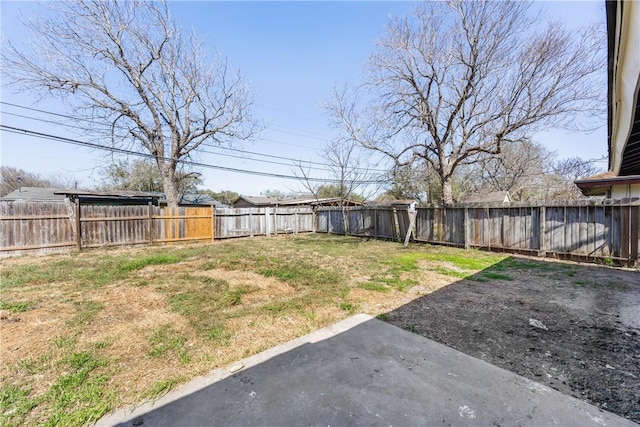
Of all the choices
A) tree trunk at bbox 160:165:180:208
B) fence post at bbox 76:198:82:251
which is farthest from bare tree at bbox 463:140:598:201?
fence post at bbox 76:198:82:251

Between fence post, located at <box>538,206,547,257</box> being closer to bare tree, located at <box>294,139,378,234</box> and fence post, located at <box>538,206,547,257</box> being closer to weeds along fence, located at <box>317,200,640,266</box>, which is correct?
weeds along fence, located at <box>317,200,640,266</box>

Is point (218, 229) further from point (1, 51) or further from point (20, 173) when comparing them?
point (20, 173)

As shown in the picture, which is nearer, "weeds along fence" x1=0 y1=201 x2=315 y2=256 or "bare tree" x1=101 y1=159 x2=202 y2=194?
"weeds along fence" x1=0 y1=201 x2=315 y2=256

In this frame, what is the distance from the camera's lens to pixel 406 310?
11.0 feet

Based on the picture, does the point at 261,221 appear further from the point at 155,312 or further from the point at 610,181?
the point at 610,181

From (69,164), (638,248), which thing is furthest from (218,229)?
(638,248)

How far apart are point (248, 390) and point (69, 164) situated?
53.5 ft

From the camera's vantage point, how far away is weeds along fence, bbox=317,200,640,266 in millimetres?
5363

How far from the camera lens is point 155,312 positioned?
11.0ft

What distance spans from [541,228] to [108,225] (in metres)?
12.6

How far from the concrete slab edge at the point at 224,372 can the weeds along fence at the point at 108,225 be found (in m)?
9.14

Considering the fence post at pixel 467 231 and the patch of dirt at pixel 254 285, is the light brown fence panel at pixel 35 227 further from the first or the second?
the fence post at pixel 467 231

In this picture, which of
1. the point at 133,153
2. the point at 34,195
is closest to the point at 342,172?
the point at 133,153

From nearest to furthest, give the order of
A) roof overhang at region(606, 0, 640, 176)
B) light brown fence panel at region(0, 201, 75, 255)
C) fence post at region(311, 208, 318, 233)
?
roof overhang at region(606, 0, 640, 176) < light brown fence panel at region(0, 201, 75, 255) < fence post at region(311, 208, 318, 233)
